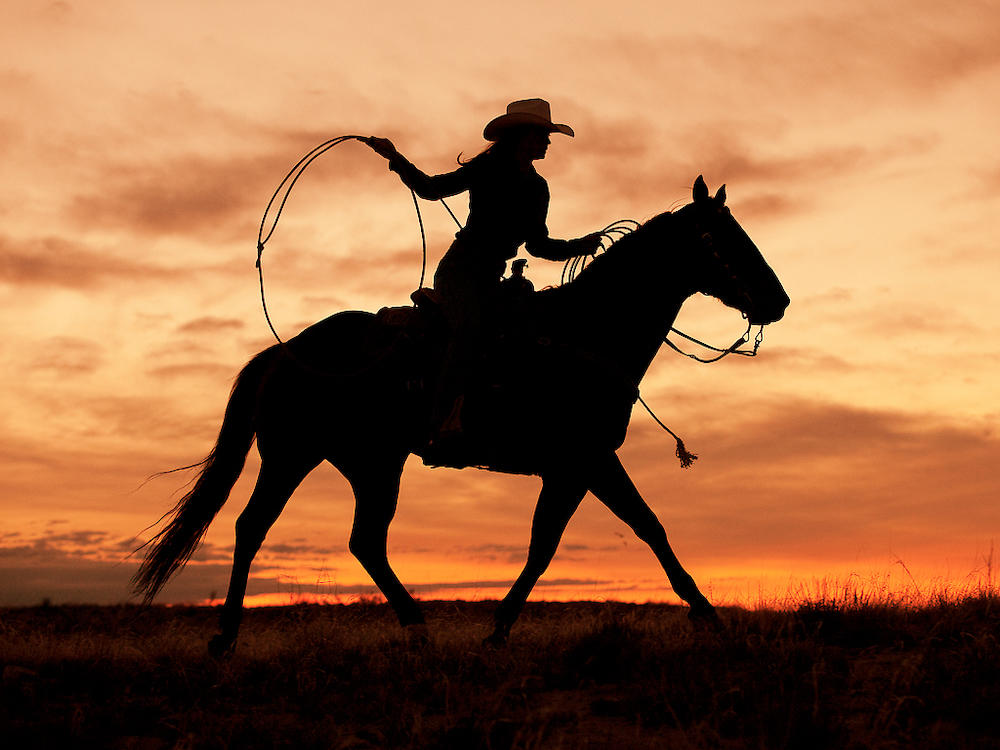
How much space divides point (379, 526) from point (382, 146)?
138 inches

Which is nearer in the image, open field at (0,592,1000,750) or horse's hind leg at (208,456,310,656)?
open field at (0,592,1000,750)

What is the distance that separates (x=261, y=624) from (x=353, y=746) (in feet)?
26.4

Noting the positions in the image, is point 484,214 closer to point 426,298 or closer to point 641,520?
point 426,298

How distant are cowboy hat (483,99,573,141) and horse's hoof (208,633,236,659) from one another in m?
5.17

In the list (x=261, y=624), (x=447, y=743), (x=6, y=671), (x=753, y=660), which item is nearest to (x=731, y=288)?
(x=753, y=660)

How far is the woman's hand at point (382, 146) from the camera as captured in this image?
9.52 meters

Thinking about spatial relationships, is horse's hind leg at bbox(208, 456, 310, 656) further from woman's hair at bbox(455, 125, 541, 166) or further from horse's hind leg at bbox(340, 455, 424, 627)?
woman's hair at bbox(455, 125, 541, 166)

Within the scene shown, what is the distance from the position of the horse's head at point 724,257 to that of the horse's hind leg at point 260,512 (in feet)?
13.5

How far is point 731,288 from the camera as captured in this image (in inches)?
372

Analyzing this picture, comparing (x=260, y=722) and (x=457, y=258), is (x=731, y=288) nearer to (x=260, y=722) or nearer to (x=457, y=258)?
(x=457, y=258)

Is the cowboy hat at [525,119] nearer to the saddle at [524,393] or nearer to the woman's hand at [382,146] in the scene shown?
the woman's hand at [382,146]

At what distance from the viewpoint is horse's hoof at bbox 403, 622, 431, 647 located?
910 centimetres

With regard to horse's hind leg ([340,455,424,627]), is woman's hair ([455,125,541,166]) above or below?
above

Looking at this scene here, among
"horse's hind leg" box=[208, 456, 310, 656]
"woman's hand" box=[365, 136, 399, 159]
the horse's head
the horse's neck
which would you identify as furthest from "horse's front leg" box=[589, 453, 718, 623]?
"woman's hand" box=[365, 136, 399, 159]
